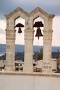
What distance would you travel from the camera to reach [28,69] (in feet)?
56.9

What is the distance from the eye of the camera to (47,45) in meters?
17.3

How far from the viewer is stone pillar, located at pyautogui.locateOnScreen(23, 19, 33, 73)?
1741 cm

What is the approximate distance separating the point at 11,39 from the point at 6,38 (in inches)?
7.4

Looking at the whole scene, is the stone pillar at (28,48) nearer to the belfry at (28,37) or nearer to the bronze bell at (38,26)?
the belfry at (28,37)

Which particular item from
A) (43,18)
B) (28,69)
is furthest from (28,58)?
(43,18)
